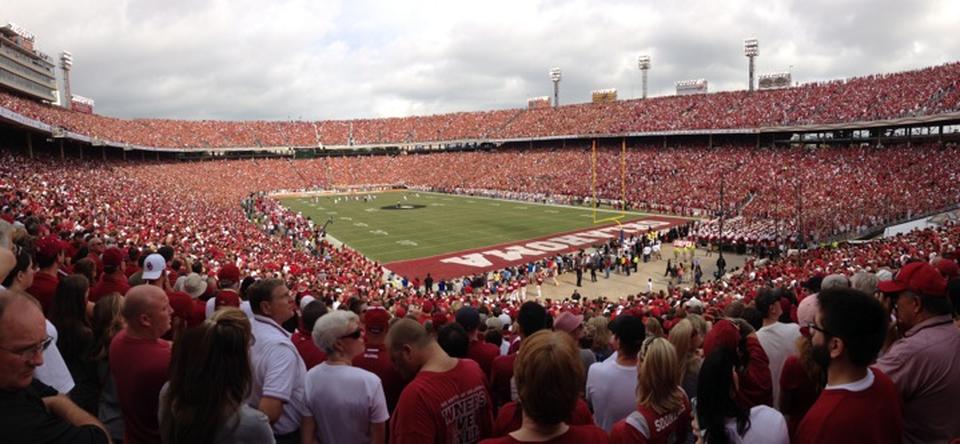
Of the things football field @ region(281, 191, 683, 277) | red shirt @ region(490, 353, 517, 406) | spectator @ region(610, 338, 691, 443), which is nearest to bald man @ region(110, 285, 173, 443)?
red shirt @ region(490, 353, 517, 406)

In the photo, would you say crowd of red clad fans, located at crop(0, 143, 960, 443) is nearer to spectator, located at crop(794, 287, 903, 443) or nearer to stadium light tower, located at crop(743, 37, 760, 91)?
spectator, located at crop(794, 287, 903, 443)

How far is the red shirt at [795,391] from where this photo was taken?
10.8 feet

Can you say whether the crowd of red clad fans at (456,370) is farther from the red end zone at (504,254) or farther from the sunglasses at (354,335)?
the red end zone at (504,254)

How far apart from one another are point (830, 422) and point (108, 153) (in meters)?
68.4

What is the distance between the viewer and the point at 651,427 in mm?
2795

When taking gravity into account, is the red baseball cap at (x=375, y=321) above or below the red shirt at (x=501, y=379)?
above

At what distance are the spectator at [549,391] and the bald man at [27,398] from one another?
1575mm

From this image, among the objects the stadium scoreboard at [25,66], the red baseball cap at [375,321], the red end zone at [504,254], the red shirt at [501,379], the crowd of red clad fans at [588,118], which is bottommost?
the red end zone at [504,254]

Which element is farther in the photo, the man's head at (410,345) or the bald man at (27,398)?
the man's head at (410,345)

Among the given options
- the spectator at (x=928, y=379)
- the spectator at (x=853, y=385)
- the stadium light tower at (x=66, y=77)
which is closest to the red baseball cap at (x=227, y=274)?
the spectator at (x=853, y=385)

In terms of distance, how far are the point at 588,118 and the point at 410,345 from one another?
66.3 m

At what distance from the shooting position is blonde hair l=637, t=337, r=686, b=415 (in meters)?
2.88

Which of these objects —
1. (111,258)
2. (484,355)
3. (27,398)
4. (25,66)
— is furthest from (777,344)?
(25,66)

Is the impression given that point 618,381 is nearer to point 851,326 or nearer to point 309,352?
point 851,326
